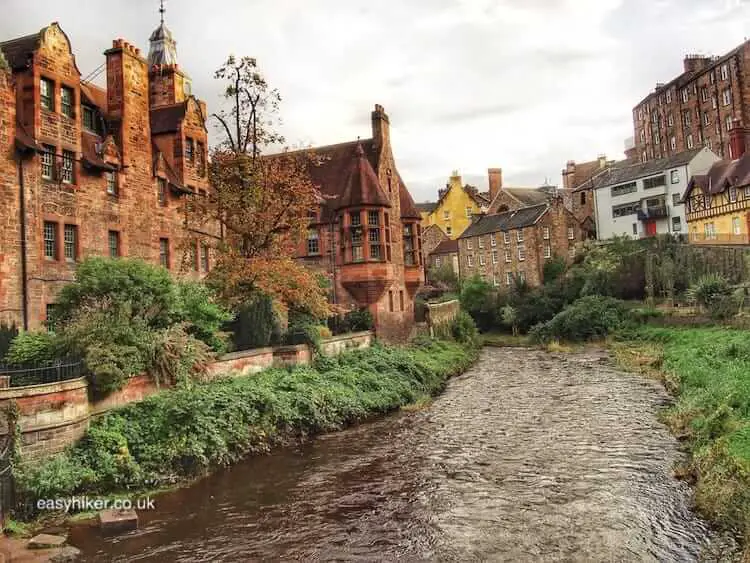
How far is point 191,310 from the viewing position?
21.0 meters

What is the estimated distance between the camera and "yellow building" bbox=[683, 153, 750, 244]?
4853cm

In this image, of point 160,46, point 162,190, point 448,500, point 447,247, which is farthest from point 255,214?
point 447,247

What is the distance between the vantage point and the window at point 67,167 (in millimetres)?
Result: 23055

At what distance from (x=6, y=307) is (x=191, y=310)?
5.81 meters

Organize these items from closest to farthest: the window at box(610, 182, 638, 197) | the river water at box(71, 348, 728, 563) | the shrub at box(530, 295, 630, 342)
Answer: the river water at box(71, 348, 728, 563) < the shrub at box(530, 295, 630, 342) < the window at box(610, 182, 638, 197)

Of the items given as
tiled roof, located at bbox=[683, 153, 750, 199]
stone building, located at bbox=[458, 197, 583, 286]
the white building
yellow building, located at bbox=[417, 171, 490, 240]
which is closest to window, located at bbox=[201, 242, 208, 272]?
stone building, located at bbox=[458, 197, 583, 286]

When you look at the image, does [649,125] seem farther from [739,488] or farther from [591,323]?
[739,488]

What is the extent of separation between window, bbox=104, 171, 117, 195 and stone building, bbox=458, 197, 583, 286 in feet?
142

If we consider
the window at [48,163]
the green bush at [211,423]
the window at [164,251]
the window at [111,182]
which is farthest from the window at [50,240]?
the green bush at [211,423]

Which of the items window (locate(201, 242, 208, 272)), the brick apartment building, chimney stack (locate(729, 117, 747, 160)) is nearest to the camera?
window (locate(201, 242, 208, 272))

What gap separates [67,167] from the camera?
2330 centimetres

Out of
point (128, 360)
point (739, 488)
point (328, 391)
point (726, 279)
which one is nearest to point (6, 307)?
point (128, 360)

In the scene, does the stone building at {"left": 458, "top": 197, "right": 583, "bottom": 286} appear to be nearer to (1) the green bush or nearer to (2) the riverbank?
(1) the green bush

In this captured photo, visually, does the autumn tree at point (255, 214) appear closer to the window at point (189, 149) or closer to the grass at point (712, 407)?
the window at point (189, 149)
